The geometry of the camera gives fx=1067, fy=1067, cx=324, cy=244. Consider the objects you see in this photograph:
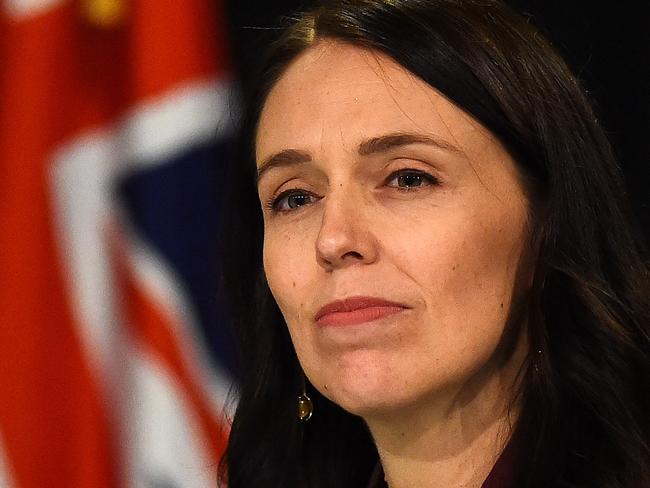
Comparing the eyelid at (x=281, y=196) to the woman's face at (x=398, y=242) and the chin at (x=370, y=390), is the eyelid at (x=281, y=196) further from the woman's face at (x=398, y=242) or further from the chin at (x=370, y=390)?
the chin at (x=370, y=390)

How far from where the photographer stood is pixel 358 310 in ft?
4.03

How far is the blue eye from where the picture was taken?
1.38 metres

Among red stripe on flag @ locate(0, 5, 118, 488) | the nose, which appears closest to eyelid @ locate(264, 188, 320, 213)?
the nose

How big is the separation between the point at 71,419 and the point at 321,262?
77 centimetres

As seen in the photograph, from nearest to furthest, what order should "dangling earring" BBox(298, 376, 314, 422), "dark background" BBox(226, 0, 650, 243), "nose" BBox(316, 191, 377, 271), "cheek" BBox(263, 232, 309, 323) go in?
"nose" BBox(316, 191, 377, 271)
"cheek" BBox(263, 232, 309, 323)
"dangling earring" BBox(298, 376, 314, 422)
"dark background" BBox(226, 0, 650, 243)

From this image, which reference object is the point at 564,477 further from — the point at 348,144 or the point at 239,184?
the point at 239,184

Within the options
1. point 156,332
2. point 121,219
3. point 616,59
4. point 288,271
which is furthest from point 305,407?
point 616,59

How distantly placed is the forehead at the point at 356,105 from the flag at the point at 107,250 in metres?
0.54

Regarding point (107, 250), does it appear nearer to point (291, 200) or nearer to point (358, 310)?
point (291, 200)

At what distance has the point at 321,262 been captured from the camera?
1273mm

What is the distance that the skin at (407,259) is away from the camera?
1.22 m

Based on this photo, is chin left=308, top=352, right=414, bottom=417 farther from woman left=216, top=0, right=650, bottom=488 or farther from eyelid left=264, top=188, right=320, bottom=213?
eyelid left=264, top=188, right=320, bottom=213

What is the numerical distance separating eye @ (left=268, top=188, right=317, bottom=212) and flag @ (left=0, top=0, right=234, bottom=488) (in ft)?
1.62

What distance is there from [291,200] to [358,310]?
9.3 inches
